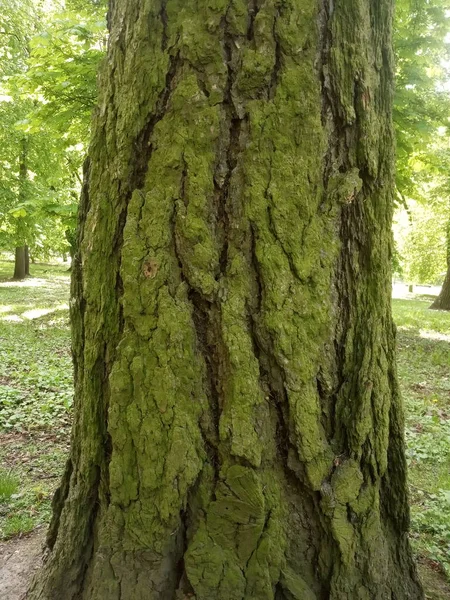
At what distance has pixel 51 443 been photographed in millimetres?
3986

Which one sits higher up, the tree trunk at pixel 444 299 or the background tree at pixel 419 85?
the background tree at pixel 419 85

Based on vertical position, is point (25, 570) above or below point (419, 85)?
below

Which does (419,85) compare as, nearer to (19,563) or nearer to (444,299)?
(19,563)

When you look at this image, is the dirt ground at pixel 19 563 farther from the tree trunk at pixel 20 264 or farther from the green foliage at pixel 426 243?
the tree trunk at pixel 20 264

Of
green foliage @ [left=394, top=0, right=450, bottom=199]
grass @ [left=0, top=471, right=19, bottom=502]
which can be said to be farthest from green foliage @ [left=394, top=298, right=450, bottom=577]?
green foliage @ [left=394, top=0, right=450, bottom=199]

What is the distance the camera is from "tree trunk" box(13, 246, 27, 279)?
21531 millimetres

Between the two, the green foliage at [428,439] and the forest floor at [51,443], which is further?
the green foliage at [428,439]

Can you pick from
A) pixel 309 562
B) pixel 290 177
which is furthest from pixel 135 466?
pixel 290 177

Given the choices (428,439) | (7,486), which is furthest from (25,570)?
(428,439)

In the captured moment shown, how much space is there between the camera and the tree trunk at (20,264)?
21531 mm

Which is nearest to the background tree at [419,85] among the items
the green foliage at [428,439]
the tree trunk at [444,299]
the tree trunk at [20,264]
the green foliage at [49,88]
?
the green foliage at [428,439]

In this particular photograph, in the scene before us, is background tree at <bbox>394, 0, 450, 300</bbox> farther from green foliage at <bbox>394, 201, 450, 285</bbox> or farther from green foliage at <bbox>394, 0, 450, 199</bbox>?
green foliage at <bbox>394, 201, 450, 285</bbox>

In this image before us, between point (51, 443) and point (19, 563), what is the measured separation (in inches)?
62.0

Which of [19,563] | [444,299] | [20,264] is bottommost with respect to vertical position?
[19,563]
